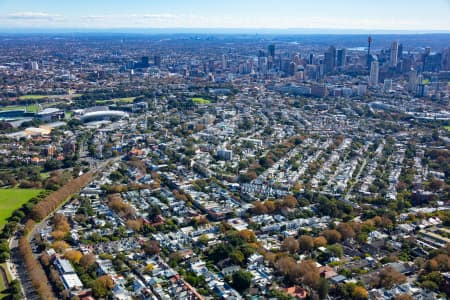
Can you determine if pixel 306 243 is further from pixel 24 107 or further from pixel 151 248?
pixel 24 107

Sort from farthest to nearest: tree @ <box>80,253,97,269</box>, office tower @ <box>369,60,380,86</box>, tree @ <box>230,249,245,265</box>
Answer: office tower @ <box>369,60,380,86</box>, tree @ <box>230,249,245,265</box>, tree @ <box>80,253,97,269</box>

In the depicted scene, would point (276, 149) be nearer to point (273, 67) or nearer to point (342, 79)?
point (342, 79)

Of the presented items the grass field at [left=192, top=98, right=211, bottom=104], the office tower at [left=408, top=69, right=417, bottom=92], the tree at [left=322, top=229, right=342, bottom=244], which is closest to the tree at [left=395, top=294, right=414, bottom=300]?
the tree at [left=322, top=229, right=342, bottom=244]

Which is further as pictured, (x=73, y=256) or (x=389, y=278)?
(x=73, y=256)

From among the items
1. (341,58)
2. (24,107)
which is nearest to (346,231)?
(24,107)

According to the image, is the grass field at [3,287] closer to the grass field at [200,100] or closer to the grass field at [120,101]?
the grass field at [120,101]

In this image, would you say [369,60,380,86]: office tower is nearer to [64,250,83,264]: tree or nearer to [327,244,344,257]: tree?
[327,244,344,257]: tree
